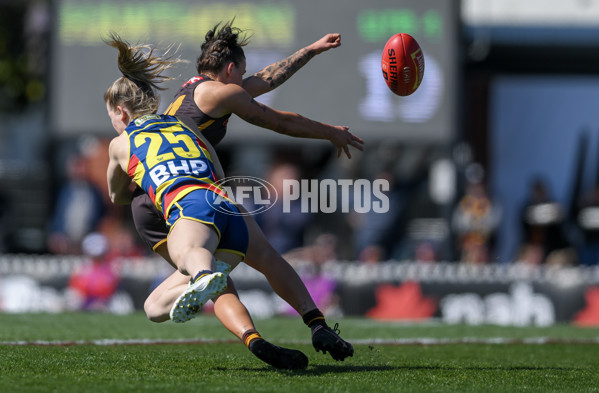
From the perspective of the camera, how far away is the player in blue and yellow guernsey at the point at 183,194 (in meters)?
4.83

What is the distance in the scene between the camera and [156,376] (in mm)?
4984

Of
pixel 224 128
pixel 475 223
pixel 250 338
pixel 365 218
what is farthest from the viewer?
pixel 365 218

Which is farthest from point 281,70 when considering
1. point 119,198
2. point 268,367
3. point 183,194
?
point 268,367

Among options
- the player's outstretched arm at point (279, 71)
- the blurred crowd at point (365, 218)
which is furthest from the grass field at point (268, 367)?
the blurred crowd at point (365, 218)

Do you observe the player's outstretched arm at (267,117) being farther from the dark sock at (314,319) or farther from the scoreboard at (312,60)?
the scoreboard at (312,60)

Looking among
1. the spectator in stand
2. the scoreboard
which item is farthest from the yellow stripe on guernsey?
the spectator in stand

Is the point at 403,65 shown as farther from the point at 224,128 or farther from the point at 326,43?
the point at 224,128

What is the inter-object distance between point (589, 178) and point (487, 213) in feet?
11.7


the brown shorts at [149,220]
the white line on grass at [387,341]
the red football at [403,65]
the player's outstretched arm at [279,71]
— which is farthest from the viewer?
the white line on grass at [387,341]

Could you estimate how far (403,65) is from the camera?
6414 millimetres

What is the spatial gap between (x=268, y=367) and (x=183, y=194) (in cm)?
117

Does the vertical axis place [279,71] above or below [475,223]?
above

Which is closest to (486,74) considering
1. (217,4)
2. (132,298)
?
(217,4)

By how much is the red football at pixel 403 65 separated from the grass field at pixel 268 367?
5.78ft
